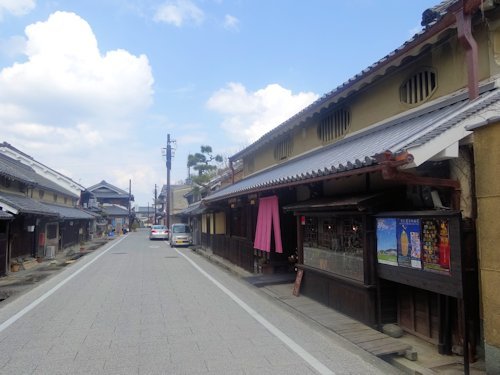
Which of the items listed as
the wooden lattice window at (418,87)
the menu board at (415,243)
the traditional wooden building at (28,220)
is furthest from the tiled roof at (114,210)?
the menu board at (415,243)

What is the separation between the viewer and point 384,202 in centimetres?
713

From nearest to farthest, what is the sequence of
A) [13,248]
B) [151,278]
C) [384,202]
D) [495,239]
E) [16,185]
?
[495,239]
[384,202]
[151,278]
[13,248]
[16,185]

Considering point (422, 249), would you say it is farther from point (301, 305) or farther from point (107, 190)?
point (107, 190)

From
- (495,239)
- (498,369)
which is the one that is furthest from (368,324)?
(495,239)

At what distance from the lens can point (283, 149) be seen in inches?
629

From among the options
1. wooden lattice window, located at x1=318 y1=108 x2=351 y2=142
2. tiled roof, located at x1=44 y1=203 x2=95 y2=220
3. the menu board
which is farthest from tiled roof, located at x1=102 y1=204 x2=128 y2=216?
the menu board

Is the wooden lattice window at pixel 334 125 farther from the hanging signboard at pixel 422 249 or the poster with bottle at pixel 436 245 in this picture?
the poster with bottle at pixel 436 245

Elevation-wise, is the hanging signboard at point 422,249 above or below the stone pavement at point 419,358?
above

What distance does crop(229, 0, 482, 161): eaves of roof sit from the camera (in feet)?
19.7

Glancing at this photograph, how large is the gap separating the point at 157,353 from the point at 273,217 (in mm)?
6762

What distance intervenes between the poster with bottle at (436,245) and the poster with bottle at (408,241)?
0.15 m

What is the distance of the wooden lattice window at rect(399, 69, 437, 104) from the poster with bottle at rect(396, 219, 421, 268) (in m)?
2.85

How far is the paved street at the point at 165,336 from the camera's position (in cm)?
552

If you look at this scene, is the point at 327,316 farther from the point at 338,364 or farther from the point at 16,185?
the point at 16,185
